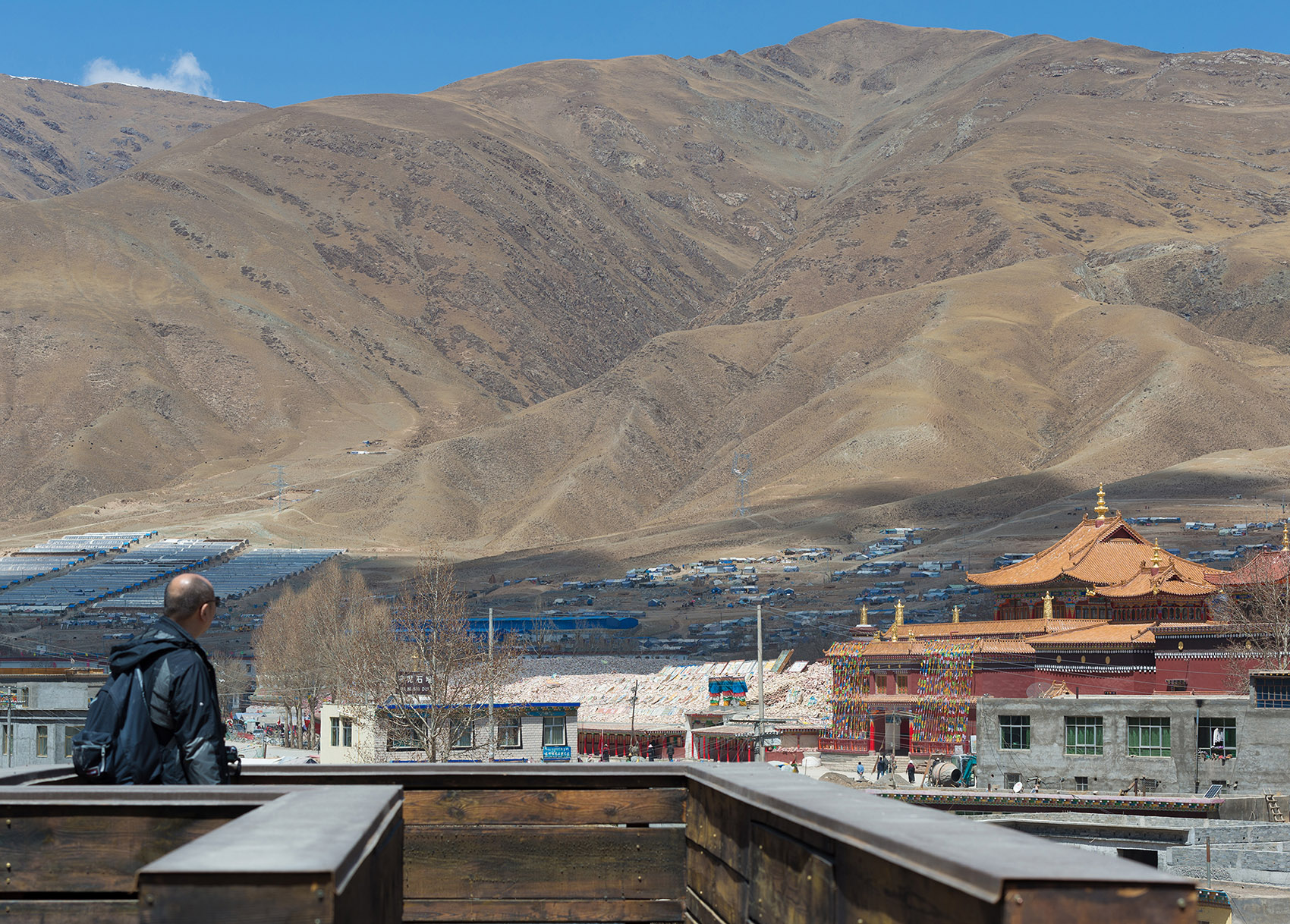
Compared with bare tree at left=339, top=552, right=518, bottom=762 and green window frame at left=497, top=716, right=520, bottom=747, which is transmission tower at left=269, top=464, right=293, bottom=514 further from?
green window frame at left=497, top=716, right=520, bottom=747

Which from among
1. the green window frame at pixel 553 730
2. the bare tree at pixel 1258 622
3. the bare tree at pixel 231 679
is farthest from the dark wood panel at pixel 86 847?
the bare tree at pixel 231 679

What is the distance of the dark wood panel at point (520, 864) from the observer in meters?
6.94

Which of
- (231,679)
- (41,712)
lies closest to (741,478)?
(231,679)

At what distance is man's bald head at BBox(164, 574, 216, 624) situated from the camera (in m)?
7.18

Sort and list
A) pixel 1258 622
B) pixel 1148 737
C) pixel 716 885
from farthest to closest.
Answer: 1. pixel 1258 622
2. pixel 1148 737
3. pixel 716 885

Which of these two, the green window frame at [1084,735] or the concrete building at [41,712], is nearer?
the green window frame at [1084,735]

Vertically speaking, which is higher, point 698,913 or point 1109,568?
point 1109,568

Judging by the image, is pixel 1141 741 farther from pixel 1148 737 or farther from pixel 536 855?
pixel 536 855

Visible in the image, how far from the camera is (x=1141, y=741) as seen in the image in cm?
4184

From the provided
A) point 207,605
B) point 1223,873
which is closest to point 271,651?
point 1223,873

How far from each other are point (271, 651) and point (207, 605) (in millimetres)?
83247

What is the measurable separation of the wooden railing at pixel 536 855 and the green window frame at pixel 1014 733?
3875 centimetres

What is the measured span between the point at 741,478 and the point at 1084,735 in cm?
12858

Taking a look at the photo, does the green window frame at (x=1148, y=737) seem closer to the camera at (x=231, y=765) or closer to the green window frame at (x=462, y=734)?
the green window frame at (x=462, y=734)
